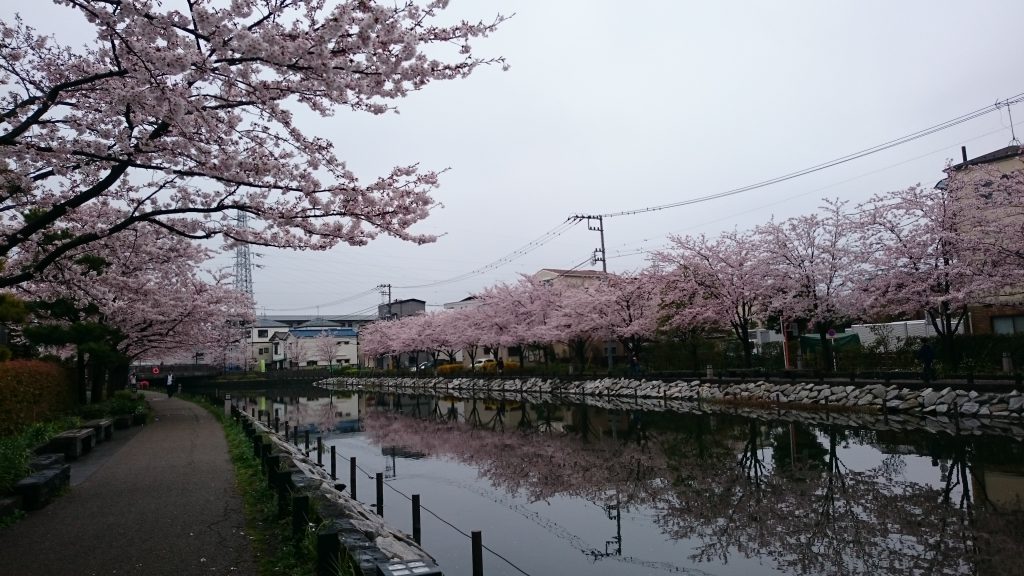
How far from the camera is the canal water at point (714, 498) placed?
27.7ft

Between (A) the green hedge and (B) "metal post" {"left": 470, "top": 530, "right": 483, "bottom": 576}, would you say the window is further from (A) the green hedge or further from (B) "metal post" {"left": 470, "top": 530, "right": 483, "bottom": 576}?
(A) the green hedge

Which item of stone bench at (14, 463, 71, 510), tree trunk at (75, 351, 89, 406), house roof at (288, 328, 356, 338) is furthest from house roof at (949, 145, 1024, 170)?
house roof at (288, 328, 356, 338)

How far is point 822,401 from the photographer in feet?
75.0

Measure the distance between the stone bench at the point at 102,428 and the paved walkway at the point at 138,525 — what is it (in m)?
3.14

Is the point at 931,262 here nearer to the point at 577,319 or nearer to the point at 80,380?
the point at 577,319

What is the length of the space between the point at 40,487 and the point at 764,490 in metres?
12.0

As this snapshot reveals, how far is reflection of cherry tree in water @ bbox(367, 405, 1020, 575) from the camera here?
835cm

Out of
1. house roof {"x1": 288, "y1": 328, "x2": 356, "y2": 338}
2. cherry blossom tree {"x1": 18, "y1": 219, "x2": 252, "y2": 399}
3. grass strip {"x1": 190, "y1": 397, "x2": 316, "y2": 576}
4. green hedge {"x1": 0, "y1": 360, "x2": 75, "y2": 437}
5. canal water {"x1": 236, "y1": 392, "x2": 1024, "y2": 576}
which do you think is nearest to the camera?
grass strip {"x1": 190, "y1": 397, "x2": 316, "y2": 576}

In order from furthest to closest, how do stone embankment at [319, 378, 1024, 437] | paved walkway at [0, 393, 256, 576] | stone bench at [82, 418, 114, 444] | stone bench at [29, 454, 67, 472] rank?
stone embankment at [319, 378, 1024, 437] < stone bench at [82, 418, 114, 444] < stone bench at [29, 454, 67, 472] < paved walkway at [0, 393, 256, 576]

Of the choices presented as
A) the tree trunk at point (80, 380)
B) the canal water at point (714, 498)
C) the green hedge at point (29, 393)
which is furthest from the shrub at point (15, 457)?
the tree trunk at point (80, 380)

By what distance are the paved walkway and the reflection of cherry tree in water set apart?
16.9 ft

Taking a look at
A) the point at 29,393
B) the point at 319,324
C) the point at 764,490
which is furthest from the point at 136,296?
the point at 319,324

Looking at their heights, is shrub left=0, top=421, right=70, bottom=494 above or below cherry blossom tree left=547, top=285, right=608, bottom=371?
below

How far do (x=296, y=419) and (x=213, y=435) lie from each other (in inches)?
499
